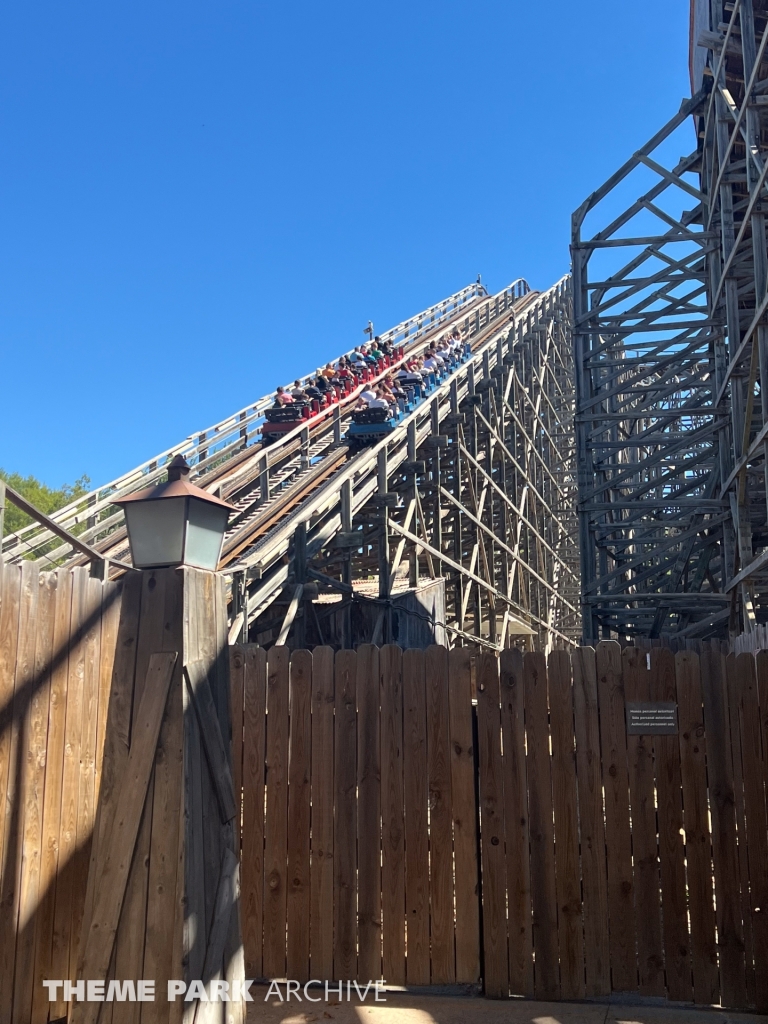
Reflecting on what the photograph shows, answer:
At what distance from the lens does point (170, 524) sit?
12.1 ft

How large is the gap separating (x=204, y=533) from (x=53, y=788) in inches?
46.6

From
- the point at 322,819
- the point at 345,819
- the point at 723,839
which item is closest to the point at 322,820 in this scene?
the point at 322,819

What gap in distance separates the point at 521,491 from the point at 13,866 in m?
19.1

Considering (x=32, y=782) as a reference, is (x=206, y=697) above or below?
above

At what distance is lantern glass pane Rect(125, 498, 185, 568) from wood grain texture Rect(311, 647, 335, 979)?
1.38 m

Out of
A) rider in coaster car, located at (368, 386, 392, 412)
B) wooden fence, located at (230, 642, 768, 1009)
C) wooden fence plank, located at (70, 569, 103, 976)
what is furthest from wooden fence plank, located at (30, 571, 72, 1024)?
rider in coaster car, located at (368, 386, 392, 412)

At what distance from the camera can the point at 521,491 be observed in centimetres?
2225

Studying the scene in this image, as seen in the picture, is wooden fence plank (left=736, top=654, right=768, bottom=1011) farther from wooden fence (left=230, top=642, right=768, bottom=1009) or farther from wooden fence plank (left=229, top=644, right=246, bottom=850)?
wooden fence plank (left=229, top=644, right=246, bottom=850)

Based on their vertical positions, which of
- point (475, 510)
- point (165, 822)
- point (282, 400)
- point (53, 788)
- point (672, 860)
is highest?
point (282, 400)

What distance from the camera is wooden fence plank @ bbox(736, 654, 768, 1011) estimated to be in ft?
14.3

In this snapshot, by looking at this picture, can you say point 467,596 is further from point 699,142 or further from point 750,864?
point 750,864

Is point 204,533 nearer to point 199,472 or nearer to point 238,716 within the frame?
point 238,716

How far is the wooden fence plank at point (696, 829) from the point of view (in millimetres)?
4406

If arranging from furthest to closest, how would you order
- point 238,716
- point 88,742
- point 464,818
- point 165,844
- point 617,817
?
point 238,716 < point 464,818 < point 617,817 < point 88,742 < point 165,844
